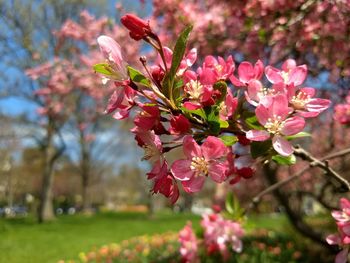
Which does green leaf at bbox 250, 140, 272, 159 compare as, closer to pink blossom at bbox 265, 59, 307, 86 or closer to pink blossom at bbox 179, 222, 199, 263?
pink blossom at bbox 265, 59, 307, 86

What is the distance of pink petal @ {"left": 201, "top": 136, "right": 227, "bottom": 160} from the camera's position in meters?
0.98

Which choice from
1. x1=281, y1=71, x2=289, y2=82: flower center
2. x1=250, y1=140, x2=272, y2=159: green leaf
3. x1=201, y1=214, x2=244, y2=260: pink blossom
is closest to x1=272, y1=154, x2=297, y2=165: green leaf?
x1=250, y1=140, x2=272, y2=159: green leaf

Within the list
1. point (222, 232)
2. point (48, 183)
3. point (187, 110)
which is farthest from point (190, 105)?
point (48, 183)

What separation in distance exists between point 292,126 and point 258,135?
9cm

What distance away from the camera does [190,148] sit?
99 centimetres

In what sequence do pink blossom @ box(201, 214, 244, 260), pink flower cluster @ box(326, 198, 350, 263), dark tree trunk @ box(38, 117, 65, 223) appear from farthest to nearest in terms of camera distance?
dark tree trunk @ box(38, 117, 65, 223) < pink blossom @ box(201, 214, 244, 260) < pink flower cluster @ box(326, 198, 350, 263)

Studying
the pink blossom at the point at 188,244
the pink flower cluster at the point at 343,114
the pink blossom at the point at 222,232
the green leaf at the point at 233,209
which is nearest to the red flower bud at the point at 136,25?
the pink flower cluster at the point at 343,114

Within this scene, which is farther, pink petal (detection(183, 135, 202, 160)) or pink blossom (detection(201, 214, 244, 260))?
pink blossom (detection(201, 214, 244, 260))

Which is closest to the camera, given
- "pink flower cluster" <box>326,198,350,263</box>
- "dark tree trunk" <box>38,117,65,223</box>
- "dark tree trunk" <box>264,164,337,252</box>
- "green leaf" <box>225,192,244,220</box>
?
"pink flower cluster" <box>326,198,350,263</box>

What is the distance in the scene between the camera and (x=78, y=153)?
98.5 feet

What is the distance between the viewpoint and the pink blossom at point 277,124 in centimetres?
100

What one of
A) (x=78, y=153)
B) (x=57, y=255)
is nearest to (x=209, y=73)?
(x=57, y=255)

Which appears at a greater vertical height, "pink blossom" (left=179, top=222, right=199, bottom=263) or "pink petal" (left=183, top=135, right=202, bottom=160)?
"pink petal" (left=183, top=135, right=202, bottom=160)

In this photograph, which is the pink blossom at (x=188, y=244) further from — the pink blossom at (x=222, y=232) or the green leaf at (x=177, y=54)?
the green leaf at (x=177, y=54)
